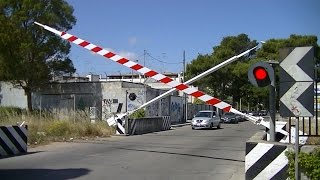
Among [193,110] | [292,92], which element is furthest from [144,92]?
[292,92]

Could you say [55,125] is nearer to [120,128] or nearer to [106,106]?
[120,128]

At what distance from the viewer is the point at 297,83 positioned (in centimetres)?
788

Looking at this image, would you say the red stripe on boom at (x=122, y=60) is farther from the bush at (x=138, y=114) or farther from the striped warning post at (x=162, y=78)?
the bush at (x=138, y=114)

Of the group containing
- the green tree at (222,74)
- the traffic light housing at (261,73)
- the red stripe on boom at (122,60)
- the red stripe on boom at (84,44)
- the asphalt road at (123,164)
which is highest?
the green tree at (222,74)

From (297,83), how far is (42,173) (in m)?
6.99

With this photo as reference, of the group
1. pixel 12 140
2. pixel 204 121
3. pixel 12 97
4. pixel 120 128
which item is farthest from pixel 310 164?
pixel 12 97

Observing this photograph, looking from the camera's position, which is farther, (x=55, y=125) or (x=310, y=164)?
(x=55, y=125)

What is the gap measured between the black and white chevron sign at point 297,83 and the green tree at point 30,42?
34143 mm

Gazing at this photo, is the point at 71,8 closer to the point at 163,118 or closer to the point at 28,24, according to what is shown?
the point at 28,24

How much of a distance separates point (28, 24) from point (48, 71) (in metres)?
4.36

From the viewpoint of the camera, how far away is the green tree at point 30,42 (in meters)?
39.7

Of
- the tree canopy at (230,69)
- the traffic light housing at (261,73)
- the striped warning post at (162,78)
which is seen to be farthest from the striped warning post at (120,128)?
the tree canopy at (230,69)

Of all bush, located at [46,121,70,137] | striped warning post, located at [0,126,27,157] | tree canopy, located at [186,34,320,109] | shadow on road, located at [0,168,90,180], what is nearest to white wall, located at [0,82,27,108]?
bush, located at [46,121,70,137]

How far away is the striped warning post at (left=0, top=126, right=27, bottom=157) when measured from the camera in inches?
634
